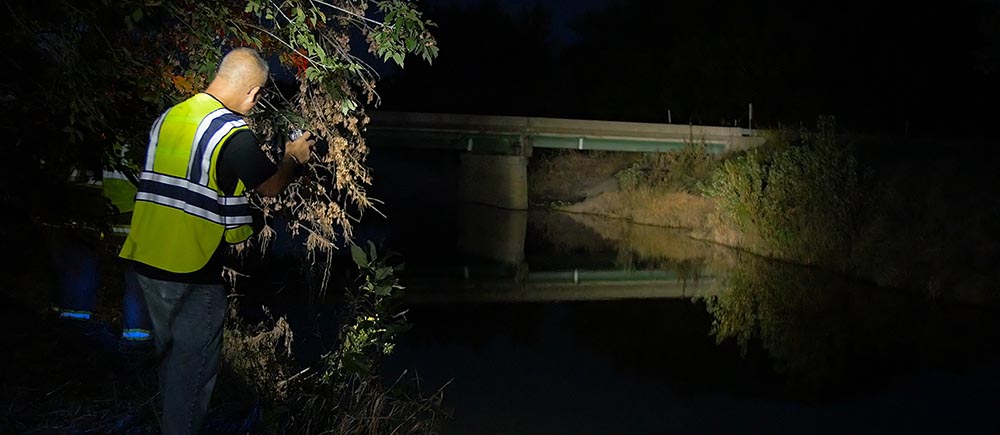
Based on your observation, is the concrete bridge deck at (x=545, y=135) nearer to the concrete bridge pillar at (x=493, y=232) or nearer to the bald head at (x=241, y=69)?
the concrete bridge pillar at (x=493, y=232)

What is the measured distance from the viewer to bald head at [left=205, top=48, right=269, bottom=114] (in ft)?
12.7

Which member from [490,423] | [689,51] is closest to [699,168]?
[689,51]

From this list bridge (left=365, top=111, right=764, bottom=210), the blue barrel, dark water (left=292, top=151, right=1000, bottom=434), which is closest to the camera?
the blue barrel

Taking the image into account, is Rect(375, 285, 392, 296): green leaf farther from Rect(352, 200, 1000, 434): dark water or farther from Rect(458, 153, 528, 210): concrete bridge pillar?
Rect(458, 153, 528, 210): concrete bridge pillar

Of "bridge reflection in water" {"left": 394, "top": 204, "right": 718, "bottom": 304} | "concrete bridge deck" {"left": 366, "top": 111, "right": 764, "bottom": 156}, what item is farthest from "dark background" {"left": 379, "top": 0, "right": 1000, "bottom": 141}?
"bridge reflection in water" {"left": 394, "top": 204, "right": 718, "bottom": 304}

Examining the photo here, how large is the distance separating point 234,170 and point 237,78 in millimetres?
419

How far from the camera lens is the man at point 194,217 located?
3.72 meters

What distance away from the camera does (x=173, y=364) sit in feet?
12.7

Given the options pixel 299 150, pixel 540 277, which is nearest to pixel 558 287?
pixel 540 277

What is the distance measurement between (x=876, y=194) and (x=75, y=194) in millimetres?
18014

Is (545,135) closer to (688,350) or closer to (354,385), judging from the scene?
(688,350)

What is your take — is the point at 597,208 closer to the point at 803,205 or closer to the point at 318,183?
the point at 803,205

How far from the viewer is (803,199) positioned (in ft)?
68.8

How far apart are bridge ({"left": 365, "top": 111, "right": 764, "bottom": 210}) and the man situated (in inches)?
1199
